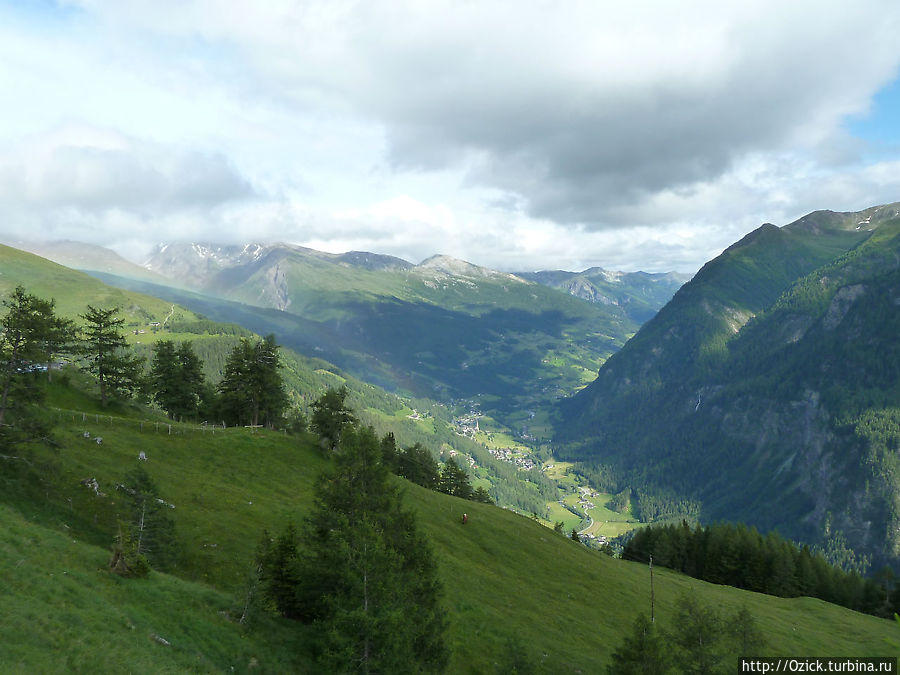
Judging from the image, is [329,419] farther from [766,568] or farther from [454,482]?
[766,568]

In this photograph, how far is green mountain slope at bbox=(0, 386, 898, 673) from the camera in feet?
79.4

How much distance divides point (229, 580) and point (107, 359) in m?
51.3

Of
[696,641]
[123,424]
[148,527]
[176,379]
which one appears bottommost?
[696,641]

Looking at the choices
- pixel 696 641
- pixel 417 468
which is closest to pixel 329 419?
pixel 417 468

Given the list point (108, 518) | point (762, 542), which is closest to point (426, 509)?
point (108, 518)

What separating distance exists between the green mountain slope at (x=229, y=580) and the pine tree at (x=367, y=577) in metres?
3.01

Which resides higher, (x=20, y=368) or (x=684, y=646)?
(x=20, y=368)

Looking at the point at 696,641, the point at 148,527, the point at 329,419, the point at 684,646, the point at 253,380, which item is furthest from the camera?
the point at 253,380

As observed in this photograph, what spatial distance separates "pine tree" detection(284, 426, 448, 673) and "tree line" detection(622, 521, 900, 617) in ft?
298

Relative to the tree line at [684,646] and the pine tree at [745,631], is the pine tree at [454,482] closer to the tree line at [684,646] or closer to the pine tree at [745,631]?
the tree line at [684,646]

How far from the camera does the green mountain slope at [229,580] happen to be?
24.2m

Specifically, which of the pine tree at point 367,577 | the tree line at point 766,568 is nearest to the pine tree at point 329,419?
the pine tree at point 367,577

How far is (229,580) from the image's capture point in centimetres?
3756

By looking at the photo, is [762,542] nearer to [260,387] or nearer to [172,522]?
[260,387]
